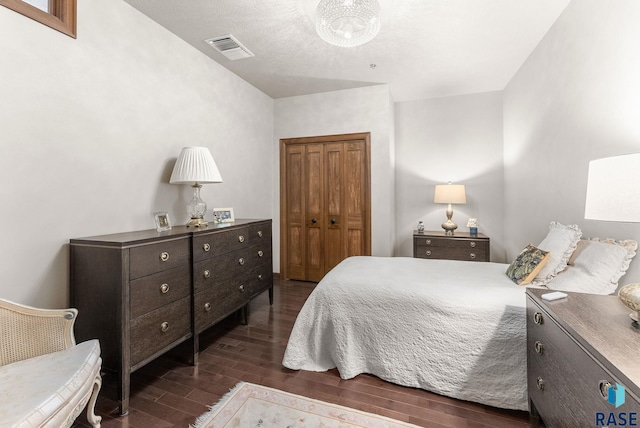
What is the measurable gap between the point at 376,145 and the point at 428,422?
3038mm

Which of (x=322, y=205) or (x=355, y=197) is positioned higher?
(x=355, y=197)

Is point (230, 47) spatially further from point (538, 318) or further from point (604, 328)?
point (604, 328)

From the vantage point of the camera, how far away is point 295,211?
424cm

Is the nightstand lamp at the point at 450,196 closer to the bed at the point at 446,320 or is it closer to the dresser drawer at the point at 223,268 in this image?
the bed at the point at 446,320

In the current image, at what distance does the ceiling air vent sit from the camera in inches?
103

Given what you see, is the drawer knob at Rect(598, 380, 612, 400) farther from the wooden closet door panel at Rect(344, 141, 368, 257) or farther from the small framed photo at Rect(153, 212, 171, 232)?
the wooden closet door panel at Rect(344, 141, 368, 257)

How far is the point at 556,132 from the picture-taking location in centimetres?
236

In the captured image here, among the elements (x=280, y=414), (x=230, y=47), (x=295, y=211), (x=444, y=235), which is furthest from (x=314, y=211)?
(x=280, y=414)

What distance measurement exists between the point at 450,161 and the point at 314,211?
6.77ft

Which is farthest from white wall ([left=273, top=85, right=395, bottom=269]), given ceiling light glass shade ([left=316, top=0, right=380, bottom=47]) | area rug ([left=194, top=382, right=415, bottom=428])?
area rug ([left=194, top=382, right=415, bottom=428])

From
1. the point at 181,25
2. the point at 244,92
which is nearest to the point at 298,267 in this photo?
the point at 244,92

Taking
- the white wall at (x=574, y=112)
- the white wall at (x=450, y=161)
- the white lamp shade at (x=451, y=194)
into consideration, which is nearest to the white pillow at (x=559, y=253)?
the white wall at (x=574, y=112)

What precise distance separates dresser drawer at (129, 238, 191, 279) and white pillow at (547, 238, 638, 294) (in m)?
2.33

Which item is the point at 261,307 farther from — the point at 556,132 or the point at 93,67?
the point at 556,132
